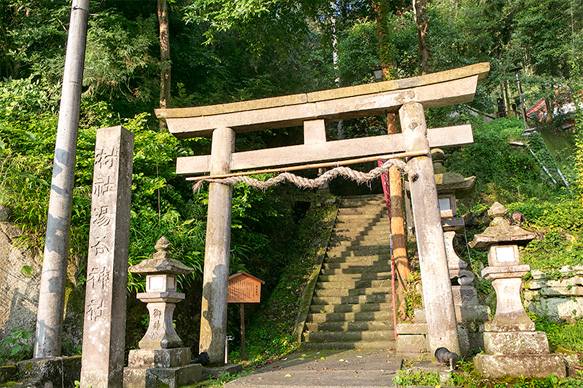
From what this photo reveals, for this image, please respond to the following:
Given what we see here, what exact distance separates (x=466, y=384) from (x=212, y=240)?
420cm

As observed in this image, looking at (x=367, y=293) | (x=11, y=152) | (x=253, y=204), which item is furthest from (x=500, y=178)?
(x=11, y=152)

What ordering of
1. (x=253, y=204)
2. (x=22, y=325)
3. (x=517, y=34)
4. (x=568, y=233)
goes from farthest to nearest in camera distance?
(x=517, y=34) < (x=253, y=204) < (x=568, y=233) < (x=22, y=325)

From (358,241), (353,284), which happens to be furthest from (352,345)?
(358,241)

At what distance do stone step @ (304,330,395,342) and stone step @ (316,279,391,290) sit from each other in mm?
1773

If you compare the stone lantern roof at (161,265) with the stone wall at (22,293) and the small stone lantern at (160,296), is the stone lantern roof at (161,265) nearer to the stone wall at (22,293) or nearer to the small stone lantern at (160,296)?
the small stone lantern at (160,296)

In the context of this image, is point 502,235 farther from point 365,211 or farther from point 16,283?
point 365,211

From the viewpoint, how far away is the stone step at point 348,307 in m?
9.38

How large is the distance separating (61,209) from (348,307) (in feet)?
21.1

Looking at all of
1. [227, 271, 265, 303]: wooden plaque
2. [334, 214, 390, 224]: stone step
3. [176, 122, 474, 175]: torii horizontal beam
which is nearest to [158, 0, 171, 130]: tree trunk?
[176, 122, 474, 175]: torii horizontal beam

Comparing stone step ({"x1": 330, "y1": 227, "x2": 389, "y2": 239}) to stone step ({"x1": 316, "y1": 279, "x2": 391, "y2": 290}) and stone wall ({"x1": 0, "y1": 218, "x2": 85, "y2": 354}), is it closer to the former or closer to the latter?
stone step ({"x1": 316, "y1": 279, "x2": 391, "y2": 290})

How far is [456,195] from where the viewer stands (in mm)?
7859

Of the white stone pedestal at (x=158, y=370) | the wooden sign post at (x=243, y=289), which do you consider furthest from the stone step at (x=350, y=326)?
the white stone pedestal at (x=158, y=370)

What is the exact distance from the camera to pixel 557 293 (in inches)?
316

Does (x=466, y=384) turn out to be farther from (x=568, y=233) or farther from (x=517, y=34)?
(x=517, y=34)
